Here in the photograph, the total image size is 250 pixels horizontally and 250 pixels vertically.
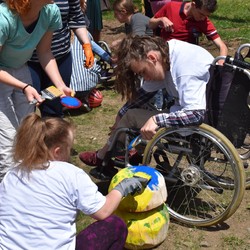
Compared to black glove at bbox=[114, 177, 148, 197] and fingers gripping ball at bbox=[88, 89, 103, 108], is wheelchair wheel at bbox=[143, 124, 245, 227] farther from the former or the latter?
fingers gripping ball at bbox=[88, 89, 103, 108]

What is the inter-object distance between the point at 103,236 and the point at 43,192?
454 millimetres

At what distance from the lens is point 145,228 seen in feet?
10.1

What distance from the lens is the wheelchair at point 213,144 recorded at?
3.15 m

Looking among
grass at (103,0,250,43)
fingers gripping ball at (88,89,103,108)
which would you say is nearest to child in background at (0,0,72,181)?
fingers gripping ball at (88,89,103,108)

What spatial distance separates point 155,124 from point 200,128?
26 centimetres

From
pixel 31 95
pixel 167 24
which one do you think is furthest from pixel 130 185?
pixel 167 24

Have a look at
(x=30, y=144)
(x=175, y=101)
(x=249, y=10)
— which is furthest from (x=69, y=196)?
(x=249, y=10)

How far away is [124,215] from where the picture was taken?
313cm

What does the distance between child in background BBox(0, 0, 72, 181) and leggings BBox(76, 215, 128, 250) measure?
845mm

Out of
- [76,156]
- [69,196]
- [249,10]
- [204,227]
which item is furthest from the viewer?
[249,10]

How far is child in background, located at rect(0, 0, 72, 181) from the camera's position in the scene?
9.87ft

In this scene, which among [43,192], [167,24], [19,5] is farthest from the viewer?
[167,24]

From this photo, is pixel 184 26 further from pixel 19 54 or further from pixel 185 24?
pixel 19 54

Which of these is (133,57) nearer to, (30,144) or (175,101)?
(175,101)
